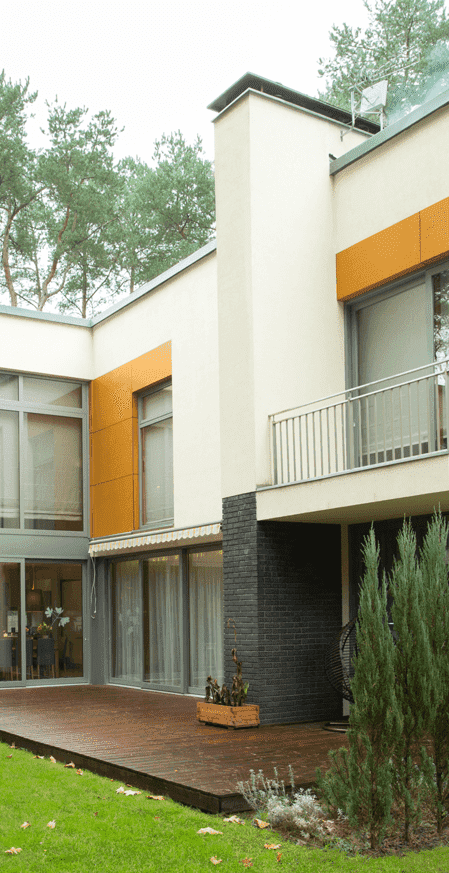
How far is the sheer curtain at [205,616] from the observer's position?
1191 cm

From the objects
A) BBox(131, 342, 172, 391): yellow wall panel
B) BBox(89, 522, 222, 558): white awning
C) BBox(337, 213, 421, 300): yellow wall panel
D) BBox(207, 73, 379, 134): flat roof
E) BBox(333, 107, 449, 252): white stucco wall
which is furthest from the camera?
BBox(131, 342, 172, 391): yellow wall panel

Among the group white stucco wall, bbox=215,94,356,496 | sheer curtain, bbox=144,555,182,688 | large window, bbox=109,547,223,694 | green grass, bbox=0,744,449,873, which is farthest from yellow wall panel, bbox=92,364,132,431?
green grass, bbox=0,744,449,873

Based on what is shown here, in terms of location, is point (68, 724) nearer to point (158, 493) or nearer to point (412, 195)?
point (158, 493)

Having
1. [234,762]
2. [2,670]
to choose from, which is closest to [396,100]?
[234,762]

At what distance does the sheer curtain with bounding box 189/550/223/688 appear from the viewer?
1191cm

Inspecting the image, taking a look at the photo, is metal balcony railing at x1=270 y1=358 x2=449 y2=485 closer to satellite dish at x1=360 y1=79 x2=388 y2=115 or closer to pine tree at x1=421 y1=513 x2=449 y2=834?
pine tree at x1=421 y1=513 x2=449 y2=834

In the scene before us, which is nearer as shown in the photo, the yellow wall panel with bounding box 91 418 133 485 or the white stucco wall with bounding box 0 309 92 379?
the yellow wall panel with bounding box 91 418 133 485

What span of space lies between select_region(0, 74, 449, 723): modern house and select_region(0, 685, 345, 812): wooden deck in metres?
0.97

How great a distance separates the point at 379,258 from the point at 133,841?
6.64 m

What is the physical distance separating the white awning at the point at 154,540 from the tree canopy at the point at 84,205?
11153 mm

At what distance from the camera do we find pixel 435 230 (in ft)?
29.5

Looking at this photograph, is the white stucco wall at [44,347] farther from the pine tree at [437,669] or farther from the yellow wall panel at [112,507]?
the pine tree at [437,669]

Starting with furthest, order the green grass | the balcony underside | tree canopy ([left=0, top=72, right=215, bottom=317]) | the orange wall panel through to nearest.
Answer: tree canopy ([left=0, top=72, right=215, bottom=317]), the orange wall panel, the balcony underside, the green grass

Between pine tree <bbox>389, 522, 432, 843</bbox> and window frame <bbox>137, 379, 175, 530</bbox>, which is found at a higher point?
window frame <bbox>137, 379, 175, 530</bbox>
